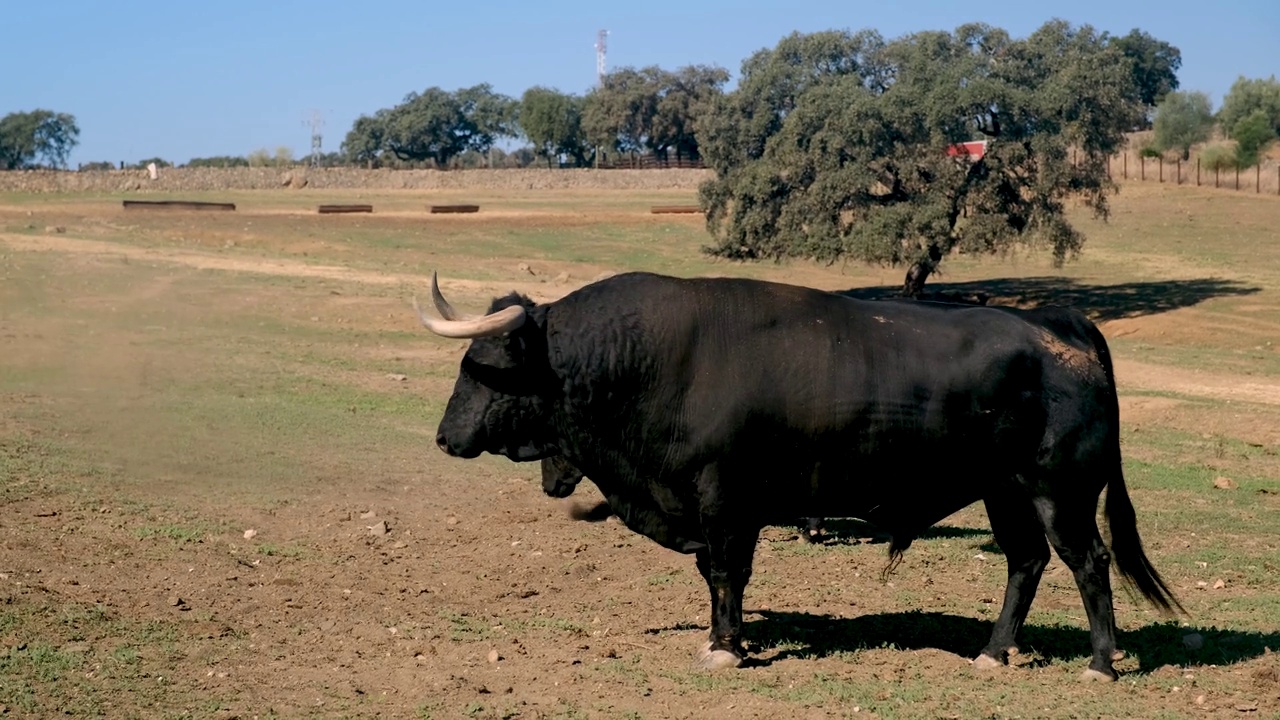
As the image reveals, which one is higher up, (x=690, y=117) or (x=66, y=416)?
(x=690, y=117)

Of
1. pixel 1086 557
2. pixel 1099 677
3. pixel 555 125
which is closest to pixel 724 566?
pixel 1086 557

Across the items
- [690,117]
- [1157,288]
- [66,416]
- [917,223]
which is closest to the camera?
[66,416]

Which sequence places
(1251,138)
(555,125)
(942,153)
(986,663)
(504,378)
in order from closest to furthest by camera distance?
(986,663), (504,378), (942,153), (1251,138), (555,125)

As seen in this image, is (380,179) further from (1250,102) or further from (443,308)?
(443,308)

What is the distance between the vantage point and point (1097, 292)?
4059 cm

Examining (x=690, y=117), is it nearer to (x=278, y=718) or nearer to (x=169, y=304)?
(x=169, y=304)

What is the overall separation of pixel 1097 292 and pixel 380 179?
1999 inches

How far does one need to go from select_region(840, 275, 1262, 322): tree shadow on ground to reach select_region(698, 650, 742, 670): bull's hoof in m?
28.3

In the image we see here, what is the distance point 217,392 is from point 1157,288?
28.9m

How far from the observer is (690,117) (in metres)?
94.2

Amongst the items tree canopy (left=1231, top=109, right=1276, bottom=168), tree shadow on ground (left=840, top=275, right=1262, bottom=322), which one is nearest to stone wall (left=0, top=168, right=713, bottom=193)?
tree canopy (left=1231, top=109, right=1276, bottom=168)

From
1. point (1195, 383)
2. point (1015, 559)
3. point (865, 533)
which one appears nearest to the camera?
point (1015, 559)

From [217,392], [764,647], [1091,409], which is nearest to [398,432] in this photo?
[217,392]

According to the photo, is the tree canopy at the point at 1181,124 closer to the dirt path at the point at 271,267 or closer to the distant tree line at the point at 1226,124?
the distant tree line at the point at 1226,124
